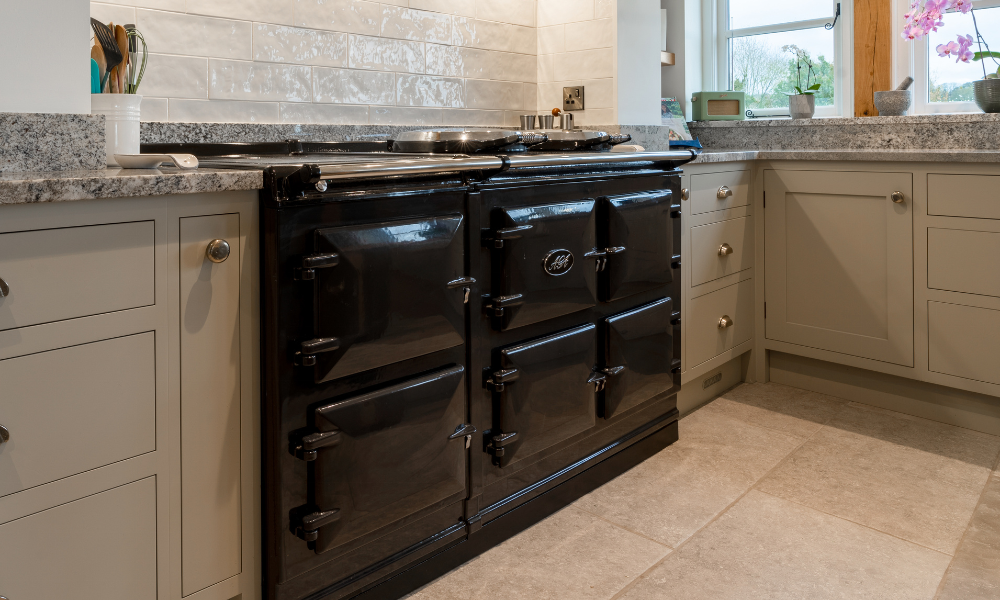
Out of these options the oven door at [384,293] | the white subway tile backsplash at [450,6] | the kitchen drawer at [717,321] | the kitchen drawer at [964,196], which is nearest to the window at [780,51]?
the kitchen drawer at [964,196]

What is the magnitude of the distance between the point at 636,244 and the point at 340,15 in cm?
110

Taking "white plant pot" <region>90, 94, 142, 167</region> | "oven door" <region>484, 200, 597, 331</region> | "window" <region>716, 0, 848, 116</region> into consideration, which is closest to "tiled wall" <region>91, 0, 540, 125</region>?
"white plant pot" <region>90, 94, 142, 167</region>

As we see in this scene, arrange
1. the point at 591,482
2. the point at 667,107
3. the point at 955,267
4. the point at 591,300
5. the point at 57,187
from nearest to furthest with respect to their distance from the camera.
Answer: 1. the point at 57,187
2. the point at 591,300
3. the point at 591,482
4. the point at 955,267
5. the point at 667,107

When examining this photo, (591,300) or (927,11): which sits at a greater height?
(927,11)

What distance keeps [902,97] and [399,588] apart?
8.91ft

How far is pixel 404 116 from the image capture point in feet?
8.11

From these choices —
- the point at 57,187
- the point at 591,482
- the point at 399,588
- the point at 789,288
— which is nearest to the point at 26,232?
the point at 57,187

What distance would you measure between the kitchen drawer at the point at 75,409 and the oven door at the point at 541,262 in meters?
0.73

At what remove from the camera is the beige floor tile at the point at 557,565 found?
159cm

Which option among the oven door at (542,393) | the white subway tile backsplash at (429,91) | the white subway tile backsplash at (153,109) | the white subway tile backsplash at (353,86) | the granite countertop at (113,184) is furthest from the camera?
the white subway tile backsplash at (429,91)

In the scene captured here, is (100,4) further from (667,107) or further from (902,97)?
(902,97)

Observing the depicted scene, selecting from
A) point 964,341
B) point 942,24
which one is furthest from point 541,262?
point 942,24

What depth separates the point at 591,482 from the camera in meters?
2.09

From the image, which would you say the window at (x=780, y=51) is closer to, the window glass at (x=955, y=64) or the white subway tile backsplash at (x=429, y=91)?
the window glass at (x=955, y=64)
